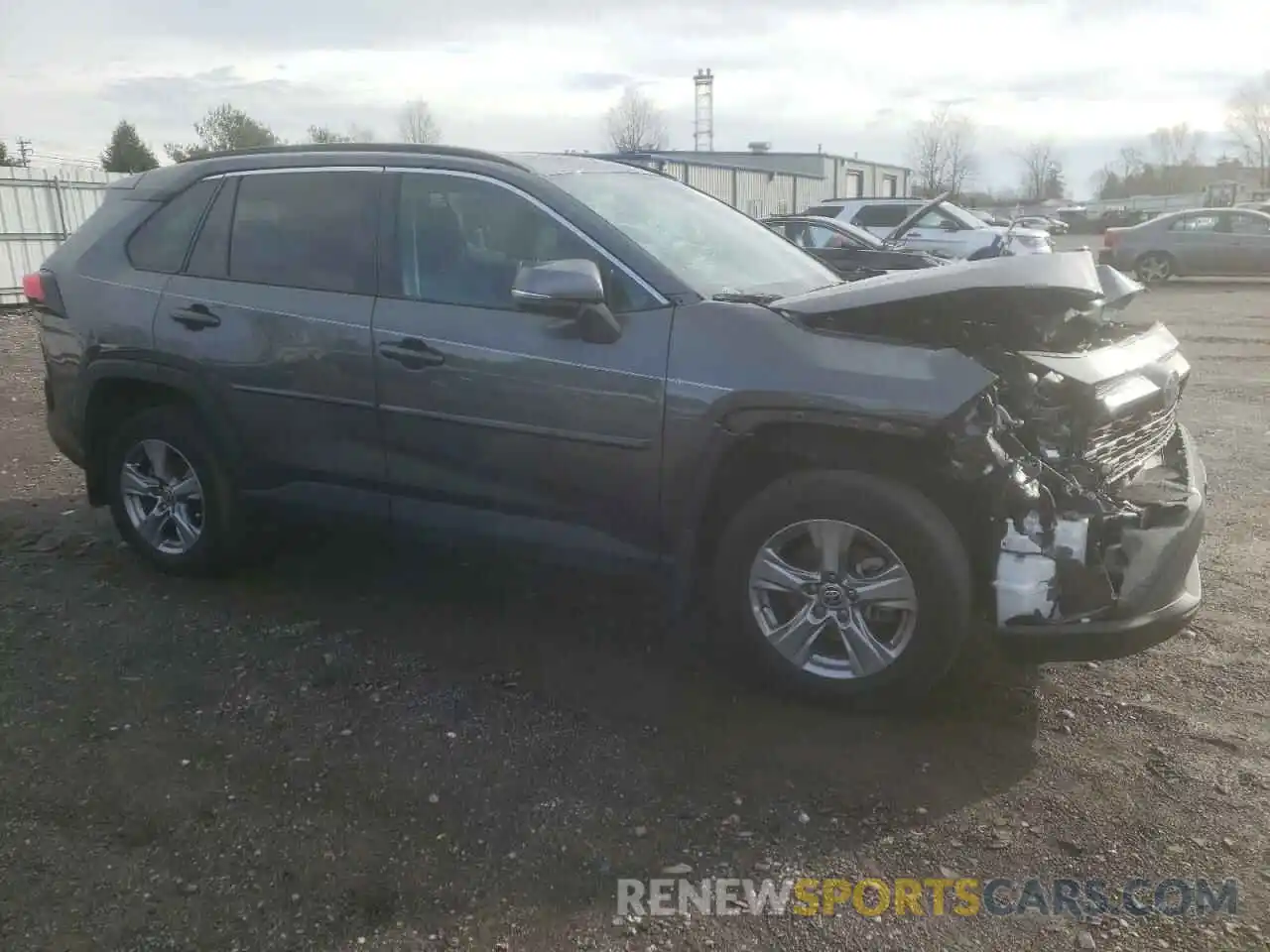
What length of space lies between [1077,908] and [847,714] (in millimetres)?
1037

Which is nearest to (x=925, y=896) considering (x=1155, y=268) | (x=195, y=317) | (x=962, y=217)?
(x=195, y=317)

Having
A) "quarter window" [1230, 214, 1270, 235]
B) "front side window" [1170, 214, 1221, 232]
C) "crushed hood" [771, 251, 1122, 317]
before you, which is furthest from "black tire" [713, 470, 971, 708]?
"quarter window" [1230, 214, 1270, 235]

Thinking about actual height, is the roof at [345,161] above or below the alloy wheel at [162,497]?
above

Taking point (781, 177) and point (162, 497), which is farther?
point (781, 177)

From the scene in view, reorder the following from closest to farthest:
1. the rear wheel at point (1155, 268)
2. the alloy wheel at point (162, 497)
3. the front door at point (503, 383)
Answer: the front door at point (503, 383) < the alloy wheel at point (162, 497) < the rear wheel at point (1155, 268)

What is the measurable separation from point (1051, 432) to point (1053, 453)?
74 millimetres

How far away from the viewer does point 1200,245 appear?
68.8 ft

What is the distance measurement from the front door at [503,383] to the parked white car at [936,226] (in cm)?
1473

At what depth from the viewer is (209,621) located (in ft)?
14.7

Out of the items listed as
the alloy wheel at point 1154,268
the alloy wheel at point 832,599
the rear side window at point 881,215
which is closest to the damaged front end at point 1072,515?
the alloy wheel at point 832,599

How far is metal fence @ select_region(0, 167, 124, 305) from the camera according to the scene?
56.6 feet

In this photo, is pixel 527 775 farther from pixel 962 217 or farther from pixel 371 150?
pixel 962 217

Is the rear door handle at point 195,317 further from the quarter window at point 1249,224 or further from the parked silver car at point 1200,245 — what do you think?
the quarter window at point 1249,224

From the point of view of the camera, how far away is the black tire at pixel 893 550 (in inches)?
130
